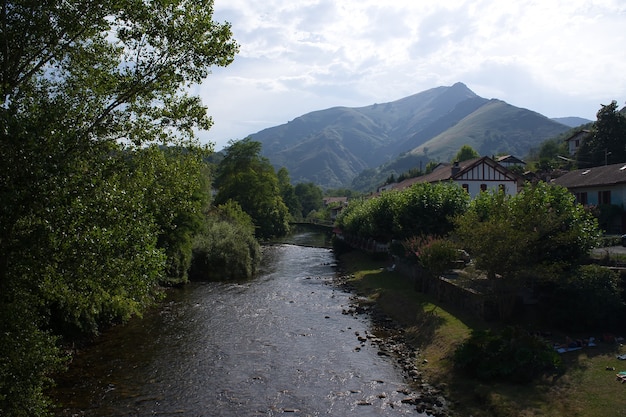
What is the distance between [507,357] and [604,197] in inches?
1613

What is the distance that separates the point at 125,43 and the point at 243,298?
25.9 meters

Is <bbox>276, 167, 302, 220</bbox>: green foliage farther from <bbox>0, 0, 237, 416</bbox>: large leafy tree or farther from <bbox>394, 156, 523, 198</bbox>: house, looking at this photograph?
<bbox>0, 0, 237, 416</bbox>: large leafy tree

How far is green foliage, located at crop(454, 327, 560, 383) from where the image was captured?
60.6 feet

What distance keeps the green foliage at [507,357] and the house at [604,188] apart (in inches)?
1425

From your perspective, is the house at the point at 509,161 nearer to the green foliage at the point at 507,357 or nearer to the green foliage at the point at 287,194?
the green foliage at the point at 287,194

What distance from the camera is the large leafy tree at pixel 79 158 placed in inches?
411

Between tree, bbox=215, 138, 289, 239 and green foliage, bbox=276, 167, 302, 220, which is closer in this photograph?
tree, bbox=215, 138, 289, 239

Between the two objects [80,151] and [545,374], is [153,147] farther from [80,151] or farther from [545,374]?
[545,374]

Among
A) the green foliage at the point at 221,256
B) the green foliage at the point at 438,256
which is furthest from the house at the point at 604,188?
the green foliage at the point at 221,256

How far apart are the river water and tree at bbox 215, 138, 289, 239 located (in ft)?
174

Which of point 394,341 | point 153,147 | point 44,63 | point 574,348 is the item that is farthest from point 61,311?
point 574,348

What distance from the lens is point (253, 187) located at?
9081 centimetres

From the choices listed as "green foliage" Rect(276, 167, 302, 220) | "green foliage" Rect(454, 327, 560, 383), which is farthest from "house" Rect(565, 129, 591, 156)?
"green foliage" Rect(454, 327, 560, 383)

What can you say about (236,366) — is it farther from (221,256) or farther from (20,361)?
(221,256)
